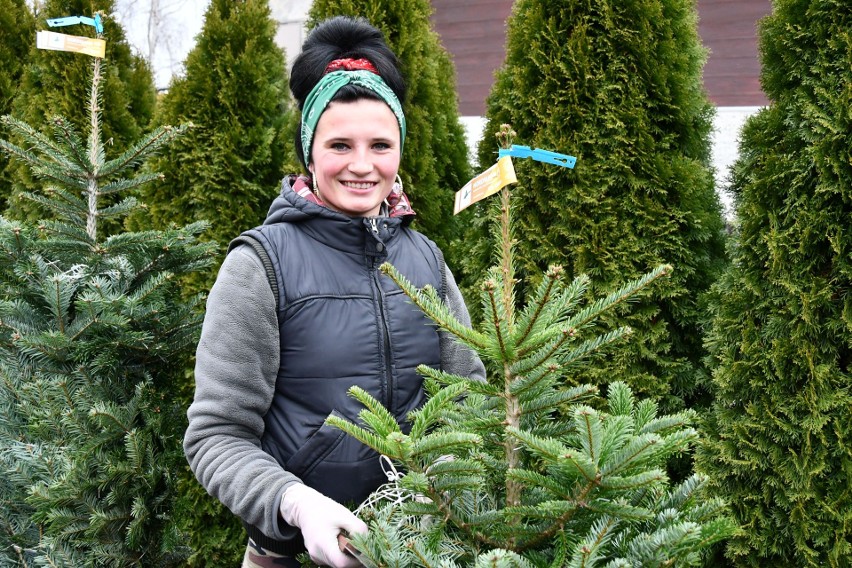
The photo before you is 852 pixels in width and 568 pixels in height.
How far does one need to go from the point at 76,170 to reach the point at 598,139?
2169 mm

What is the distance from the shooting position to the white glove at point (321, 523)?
4.10 feet

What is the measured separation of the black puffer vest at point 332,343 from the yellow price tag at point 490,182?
381mm

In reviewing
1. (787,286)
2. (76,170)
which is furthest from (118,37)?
(787,286)

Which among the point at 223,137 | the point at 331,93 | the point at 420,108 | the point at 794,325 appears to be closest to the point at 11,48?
the point at 223,137

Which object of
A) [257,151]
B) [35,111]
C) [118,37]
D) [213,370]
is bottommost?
[213,370]

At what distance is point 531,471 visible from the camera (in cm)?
115

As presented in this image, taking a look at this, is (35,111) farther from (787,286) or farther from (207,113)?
(787,286)

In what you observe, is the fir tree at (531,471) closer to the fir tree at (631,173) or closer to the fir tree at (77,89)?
the fir tree at (631,173)

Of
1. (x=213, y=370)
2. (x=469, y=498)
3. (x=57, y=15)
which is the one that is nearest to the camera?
(x=469, y=498)

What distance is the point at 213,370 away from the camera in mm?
1616

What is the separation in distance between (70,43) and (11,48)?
4.24 metres

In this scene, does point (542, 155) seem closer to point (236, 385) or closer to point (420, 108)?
point (236, 385)

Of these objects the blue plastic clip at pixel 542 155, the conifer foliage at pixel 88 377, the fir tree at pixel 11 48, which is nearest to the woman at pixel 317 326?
the blue plastic clip at pixel 542 155

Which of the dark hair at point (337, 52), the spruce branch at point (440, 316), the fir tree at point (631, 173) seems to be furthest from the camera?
the fir tree at point (631, 173)
